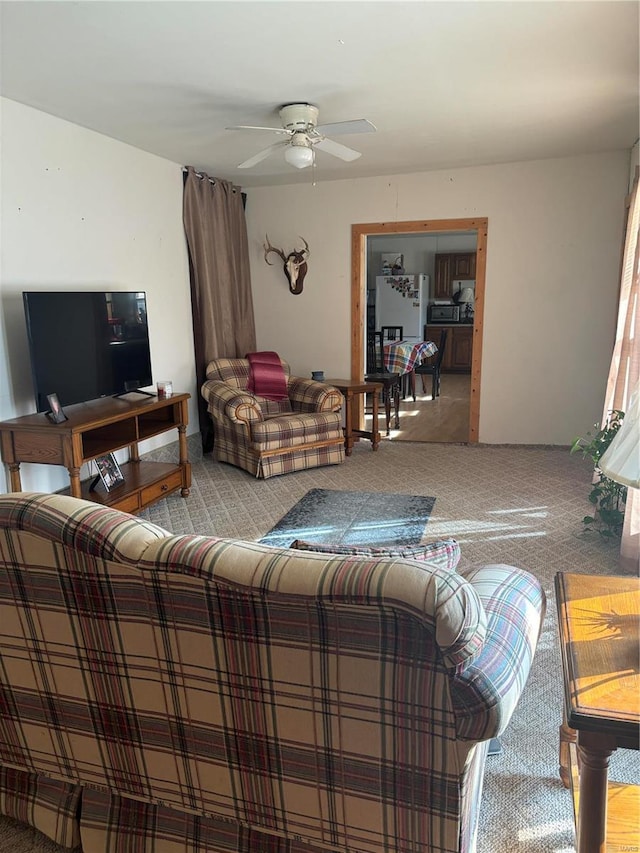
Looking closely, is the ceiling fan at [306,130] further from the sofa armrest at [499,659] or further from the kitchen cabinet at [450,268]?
the kitchen cabinet at [450,268]

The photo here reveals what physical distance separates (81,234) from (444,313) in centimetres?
773

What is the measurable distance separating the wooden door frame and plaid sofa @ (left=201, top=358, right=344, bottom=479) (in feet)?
2.73

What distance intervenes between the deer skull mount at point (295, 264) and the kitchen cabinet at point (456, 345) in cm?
497

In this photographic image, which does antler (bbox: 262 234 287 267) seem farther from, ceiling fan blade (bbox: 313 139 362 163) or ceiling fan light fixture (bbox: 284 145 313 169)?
ceiling fan light fixture (bbox: 284 145 313 169)

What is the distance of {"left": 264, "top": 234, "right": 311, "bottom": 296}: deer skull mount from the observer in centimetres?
609

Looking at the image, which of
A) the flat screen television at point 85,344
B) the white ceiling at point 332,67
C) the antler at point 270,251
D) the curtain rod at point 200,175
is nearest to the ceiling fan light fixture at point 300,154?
the white ceiling at point 332,67

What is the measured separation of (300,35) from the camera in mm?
2596

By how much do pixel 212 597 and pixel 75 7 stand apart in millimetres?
2383

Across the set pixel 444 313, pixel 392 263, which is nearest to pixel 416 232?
pixel 392 263

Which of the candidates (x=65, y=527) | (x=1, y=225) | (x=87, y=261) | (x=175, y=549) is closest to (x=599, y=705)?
(x=175, y=549)

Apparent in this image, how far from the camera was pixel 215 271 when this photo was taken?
5656mm

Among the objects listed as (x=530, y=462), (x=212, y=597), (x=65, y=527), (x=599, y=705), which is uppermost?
(x=65, y=527)

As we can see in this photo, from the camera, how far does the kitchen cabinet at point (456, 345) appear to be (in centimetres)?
1069

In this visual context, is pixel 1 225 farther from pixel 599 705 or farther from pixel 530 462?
pixel 530 462
